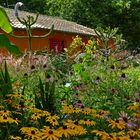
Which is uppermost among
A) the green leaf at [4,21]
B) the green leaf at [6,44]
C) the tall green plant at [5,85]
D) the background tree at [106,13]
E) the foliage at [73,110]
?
the green leaf at [4,21]

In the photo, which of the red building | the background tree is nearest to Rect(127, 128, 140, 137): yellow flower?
the red building

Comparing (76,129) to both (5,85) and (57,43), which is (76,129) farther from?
(57,43)

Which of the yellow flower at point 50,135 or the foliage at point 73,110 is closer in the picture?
the yellow flower at point 50,135

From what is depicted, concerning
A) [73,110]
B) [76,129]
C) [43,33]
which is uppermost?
[76,129]

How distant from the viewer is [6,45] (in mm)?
5328

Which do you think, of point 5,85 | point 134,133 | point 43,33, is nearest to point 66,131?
point 134,133

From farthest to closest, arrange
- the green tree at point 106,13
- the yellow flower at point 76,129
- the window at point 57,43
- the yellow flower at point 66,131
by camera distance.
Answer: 1. the green tree at point 106,13
2. the window at point 57,43
3. the yellow flower at point 76,129
4. the yellow flower at point 66,131

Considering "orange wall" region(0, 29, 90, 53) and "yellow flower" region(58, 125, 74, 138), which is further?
"orange wall" region(0, 29, 90, 53)

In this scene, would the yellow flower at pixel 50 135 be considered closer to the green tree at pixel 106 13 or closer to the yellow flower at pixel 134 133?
the yellow flower at pixel 134 133

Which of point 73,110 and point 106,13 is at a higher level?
point 73,110

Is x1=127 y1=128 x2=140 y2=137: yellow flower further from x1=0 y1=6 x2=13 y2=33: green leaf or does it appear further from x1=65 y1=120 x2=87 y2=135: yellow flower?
x1=0 y1=6 x2=13 y2=33: green leaf

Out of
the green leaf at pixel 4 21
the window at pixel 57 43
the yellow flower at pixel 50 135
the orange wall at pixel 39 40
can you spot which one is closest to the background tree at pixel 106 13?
the orange wall at pixel 39 40

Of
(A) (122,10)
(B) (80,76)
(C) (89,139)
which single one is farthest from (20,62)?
(A) (122,10)

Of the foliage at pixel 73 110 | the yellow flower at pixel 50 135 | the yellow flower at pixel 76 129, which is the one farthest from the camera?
the foliage at pixel 73 110
